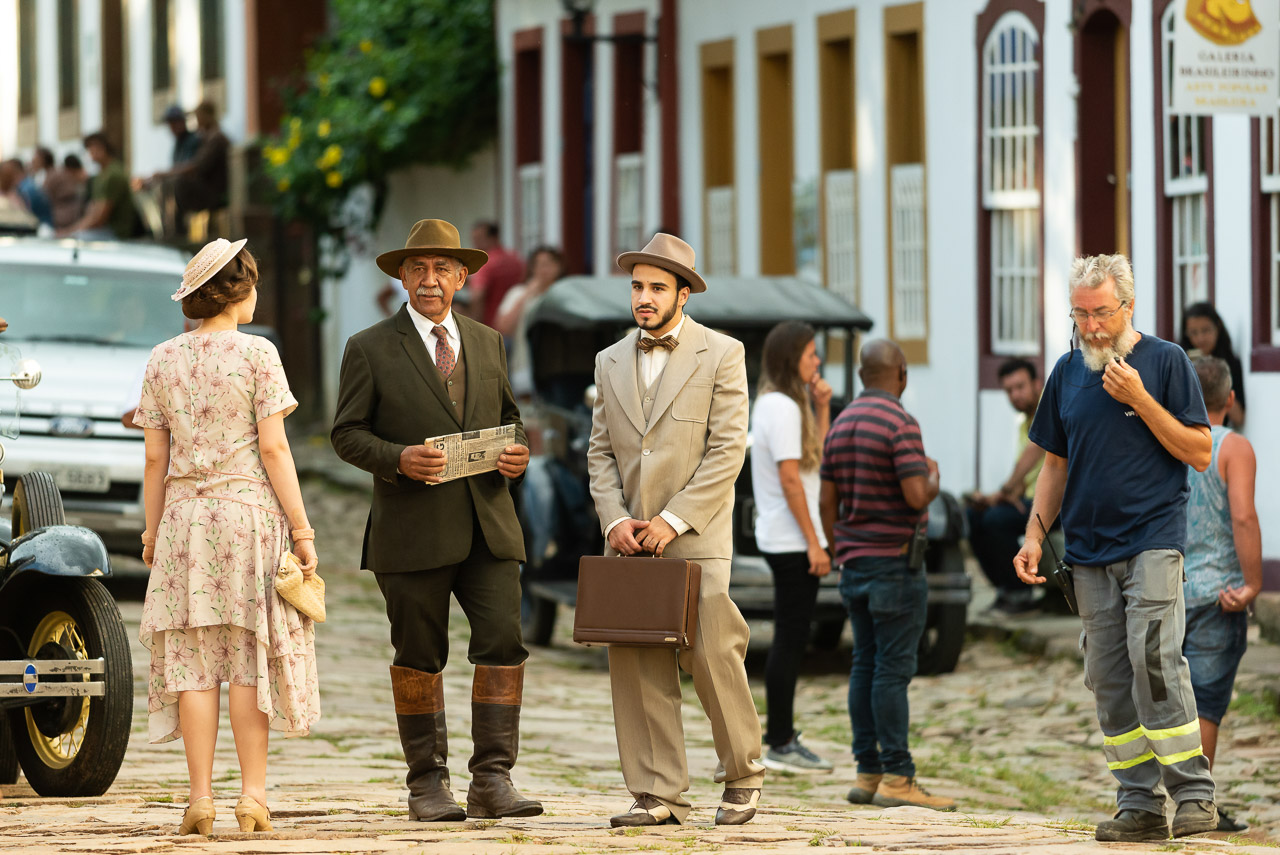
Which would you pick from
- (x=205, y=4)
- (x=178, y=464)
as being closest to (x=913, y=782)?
(x=178, y=464)

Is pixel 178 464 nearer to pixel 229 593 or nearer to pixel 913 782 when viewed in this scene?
pixel 229 593

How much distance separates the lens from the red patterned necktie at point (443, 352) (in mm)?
7785

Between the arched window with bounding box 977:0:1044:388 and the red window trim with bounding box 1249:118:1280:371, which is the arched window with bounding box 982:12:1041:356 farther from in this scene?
the red window trim with bounding box 1249:118:1280:371

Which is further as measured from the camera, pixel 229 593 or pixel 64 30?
pixel 64 30

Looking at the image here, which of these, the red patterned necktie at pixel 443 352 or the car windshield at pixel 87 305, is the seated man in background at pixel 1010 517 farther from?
the red patterned necktie at pixel 443 352

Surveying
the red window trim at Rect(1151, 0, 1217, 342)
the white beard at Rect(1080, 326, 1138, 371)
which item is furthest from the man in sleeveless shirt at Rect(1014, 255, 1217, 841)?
the red window trim at Rect(1151, 0, 1217, 342)

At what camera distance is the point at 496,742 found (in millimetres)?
7734

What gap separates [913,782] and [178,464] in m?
3.64

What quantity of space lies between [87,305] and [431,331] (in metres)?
8.05

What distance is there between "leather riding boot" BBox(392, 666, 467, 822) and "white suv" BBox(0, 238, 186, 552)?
20.2ft

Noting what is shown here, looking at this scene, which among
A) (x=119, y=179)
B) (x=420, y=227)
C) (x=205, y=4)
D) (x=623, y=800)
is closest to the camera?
(x=420, y=227)

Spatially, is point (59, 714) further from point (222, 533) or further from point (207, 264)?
point (207, 264)

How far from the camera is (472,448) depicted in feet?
25.1

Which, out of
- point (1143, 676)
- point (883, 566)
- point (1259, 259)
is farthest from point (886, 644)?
point (1259, 259)
